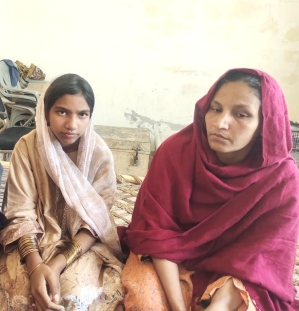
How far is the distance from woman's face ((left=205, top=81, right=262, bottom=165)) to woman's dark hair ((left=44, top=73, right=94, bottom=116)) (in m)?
0.35

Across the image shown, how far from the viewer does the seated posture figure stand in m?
0.89

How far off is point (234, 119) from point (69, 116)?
44 centimetres

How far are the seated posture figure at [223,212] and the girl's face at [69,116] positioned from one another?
9.5 inches

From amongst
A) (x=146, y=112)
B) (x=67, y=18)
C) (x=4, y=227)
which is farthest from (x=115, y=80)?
(x=4, y=227)

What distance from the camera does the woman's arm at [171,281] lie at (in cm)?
91

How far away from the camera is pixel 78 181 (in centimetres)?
105

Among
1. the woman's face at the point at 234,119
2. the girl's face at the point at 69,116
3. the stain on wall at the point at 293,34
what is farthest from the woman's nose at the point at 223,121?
the stain on wall at the point at 293,34

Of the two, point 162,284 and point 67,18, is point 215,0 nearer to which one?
point 67,18

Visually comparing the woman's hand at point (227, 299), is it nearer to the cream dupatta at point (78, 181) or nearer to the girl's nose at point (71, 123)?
the cream dupatta at point (78, 181)

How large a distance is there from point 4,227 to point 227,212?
0.59 metres

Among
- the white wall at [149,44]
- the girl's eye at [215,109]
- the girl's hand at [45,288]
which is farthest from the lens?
the white wall at [149,44]

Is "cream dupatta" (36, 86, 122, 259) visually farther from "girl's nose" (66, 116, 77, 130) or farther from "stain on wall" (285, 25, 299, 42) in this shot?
"stain on wall" (285, 25, 299, 42)

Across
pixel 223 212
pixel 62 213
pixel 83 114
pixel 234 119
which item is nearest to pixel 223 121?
pixel 234 119

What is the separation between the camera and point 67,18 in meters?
→ 2.88
